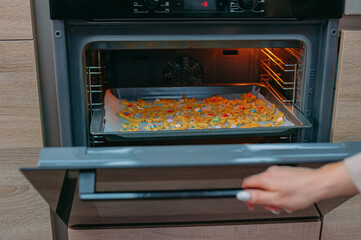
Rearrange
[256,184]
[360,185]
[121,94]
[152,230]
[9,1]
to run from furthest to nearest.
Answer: [121,94] < [152,230] < [9,1] < [256,184] < [360,185]

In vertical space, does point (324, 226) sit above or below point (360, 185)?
below

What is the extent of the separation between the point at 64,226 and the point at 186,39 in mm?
677

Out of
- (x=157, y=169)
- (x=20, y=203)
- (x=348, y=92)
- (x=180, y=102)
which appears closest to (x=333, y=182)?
(x=157, y=169)

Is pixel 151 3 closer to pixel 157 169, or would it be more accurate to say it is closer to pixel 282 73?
pixel 157 169

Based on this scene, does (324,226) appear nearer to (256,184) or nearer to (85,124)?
(256,184)

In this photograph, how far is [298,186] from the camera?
872 millimetres

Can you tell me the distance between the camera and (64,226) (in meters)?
1.40

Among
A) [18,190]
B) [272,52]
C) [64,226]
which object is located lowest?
[64,226]

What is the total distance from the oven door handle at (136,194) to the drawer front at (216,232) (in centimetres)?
33

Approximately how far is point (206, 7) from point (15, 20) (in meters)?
0.48

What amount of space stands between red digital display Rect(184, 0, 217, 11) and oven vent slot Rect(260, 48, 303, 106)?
0.98ft

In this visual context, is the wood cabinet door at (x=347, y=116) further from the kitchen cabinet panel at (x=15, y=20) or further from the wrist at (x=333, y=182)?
the kitchen cabinet panel at (x=15, y=20)

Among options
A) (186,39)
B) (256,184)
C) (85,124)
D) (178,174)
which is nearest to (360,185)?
(256,184)

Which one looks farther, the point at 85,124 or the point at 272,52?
the point at 272,52
